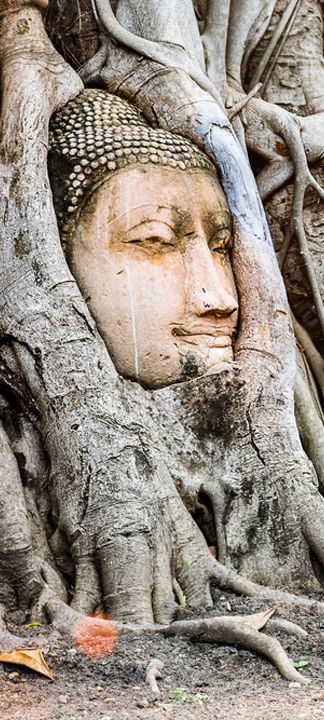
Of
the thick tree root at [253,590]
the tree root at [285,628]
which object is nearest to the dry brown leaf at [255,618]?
the tree root at [285,628]

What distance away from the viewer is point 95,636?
257 cm

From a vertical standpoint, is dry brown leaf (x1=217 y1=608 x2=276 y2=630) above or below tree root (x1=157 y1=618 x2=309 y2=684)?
below

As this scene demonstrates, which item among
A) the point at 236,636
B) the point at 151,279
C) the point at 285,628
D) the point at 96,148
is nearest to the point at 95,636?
the point at 236,636

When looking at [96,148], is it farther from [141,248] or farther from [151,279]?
[151,279]

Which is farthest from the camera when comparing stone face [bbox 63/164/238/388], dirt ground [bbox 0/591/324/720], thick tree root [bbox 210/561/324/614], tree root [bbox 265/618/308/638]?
stone face [bbox 63/164/238/388]

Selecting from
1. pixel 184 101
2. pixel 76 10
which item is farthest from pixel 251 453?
pixel 76 10

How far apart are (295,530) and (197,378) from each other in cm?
82

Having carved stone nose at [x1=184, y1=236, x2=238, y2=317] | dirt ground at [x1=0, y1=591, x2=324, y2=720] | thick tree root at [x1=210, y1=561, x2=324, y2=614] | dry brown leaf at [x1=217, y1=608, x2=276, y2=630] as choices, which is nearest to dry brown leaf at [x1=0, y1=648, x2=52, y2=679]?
dirt ground at [x1=0, y1=591, x2=324, y2=720]

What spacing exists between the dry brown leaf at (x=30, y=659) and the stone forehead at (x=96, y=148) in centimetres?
203

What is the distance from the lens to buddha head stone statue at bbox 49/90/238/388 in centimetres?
360

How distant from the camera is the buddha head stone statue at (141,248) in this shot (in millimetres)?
3596

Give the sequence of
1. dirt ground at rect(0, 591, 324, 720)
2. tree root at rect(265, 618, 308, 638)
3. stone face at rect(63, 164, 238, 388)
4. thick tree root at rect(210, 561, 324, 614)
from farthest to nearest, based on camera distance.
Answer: stone face at rect(63, 164, 238, 388) < thick tree root at rect(210, 561, 324, 614) < tree root at rect(265, 618, 308, 638) < dirt ground at rect(0, 591, 324, 720)

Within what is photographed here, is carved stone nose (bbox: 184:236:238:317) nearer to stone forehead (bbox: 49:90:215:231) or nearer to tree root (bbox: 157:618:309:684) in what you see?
stone forehead (bbox: 49:90:215:231)

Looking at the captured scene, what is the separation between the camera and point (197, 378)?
3555 millimetres
